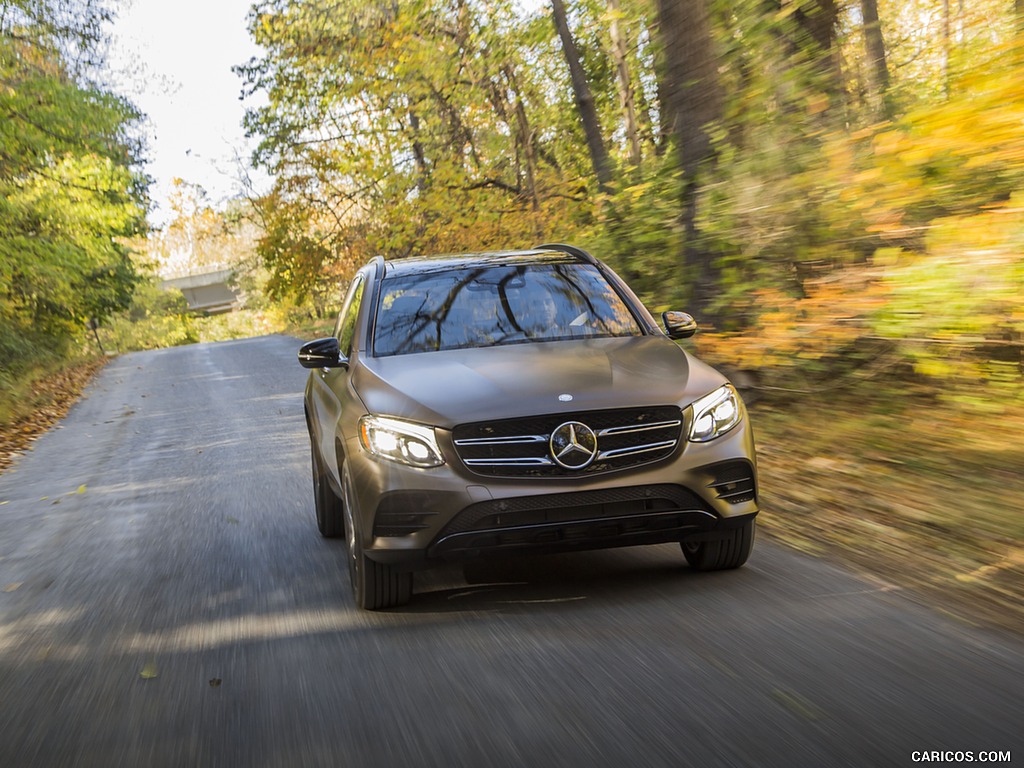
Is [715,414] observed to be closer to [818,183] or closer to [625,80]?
[818,183]

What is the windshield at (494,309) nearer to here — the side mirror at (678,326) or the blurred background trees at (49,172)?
the side mirror at (678,326)

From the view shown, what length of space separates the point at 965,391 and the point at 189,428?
1041 centimetres

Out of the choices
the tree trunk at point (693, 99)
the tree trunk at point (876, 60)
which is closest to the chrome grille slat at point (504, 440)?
the tree trunk at point (876, 60)

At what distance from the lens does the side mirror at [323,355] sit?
19.5 feet

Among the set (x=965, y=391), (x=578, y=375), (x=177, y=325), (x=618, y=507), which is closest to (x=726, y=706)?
(x=618, y=507)

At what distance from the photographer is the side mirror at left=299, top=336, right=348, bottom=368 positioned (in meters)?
5.95

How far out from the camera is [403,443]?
4.75 meters

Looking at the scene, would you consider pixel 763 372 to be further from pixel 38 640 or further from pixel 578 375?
pixel 38 640

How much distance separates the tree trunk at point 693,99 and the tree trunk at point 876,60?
1562mm

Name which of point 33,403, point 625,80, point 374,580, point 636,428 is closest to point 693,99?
point 636,428

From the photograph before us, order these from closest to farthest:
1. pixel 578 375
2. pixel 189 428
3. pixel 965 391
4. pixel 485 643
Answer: pixel 485 643, pixel 578 375, pixel 965 391, pixel 189 428

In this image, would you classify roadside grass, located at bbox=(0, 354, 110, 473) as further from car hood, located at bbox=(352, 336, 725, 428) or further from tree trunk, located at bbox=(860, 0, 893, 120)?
tree trunk, located at bbox=(860, 0, 893, 120)

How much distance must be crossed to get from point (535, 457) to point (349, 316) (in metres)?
2.69

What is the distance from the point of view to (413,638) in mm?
4730
